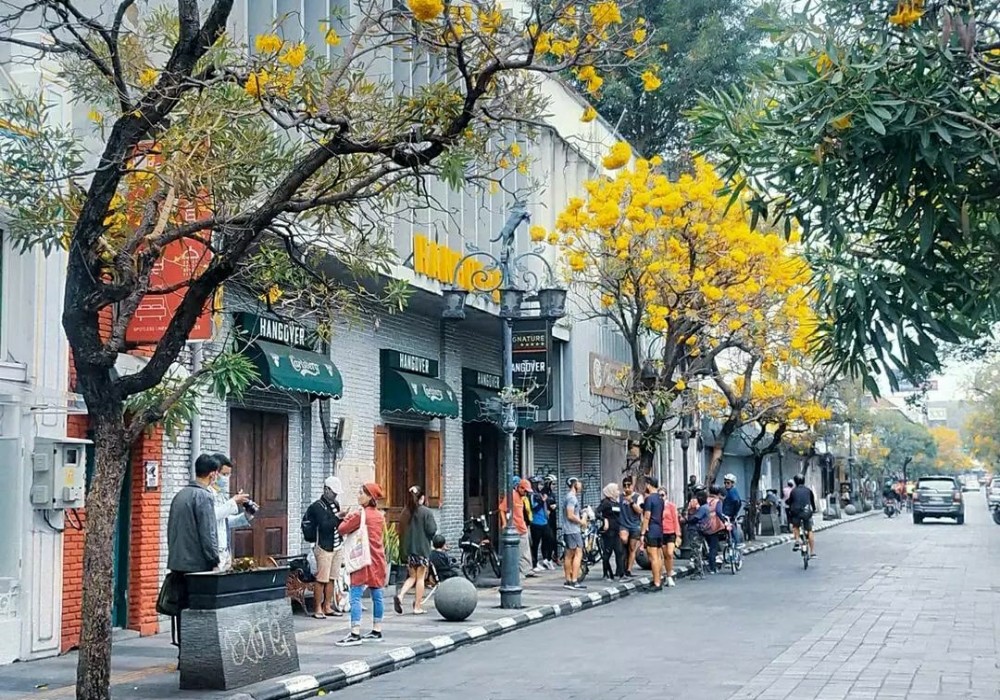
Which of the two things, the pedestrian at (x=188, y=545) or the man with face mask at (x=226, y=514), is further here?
the man with face mask at (x=226, y=514)

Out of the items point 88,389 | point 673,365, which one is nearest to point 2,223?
point 88,389

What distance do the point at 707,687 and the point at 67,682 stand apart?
5.95 m

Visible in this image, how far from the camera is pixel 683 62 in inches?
1640

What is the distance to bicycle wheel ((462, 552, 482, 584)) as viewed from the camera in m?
22.4

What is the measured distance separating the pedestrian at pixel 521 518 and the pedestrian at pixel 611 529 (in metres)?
1.48

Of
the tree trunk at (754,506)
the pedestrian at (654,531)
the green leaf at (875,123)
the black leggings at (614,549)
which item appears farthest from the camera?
the tree trunk at (754,506)

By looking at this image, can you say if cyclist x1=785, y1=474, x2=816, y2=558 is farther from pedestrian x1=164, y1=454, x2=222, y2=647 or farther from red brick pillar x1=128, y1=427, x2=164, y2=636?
pedestrian x1=164, y1=454, x2=222, y2=647

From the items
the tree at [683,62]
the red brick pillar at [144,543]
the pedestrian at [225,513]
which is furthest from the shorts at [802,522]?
the tree at [683,62]

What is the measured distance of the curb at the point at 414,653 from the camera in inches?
456

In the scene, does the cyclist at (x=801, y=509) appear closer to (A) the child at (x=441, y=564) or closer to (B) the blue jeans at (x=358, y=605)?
(A) the child at (x=441, y=564)

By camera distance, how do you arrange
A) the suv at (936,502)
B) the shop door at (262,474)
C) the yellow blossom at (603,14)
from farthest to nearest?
the suv at (936,502)
the shop door at (262,474)
the yellow blossom at (603,14)

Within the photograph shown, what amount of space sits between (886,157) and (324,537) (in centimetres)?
1012

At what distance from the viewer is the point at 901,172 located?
900cm

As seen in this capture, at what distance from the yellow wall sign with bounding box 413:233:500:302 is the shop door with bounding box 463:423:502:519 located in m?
4.24
